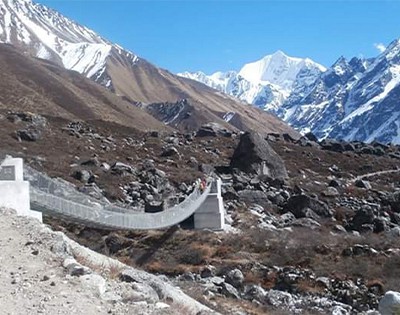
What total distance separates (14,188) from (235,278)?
9.13 metres

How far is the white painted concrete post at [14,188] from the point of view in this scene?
13641 millimetres

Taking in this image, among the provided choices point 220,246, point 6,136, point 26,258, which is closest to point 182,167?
point 6,136

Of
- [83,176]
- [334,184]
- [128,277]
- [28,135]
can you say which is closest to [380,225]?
[83,176]

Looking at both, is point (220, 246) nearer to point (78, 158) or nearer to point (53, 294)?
point (53, 294)

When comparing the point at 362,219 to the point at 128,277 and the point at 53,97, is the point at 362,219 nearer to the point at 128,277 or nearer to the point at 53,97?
the point at 128,277

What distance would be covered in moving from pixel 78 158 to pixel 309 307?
34.5 metres

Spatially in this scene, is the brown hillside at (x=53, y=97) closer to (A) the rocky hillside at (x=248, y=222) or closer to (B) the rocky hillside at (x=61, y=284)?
(A) the rocky hillside at (x=248, y=222)

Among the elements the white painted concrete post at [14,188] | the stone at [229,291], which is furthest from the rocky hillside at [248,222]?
the white painted concrete post at [14,188]

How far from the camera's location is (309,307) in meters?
19.0

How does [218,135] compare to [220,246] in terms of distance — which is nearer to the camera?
[220,246]

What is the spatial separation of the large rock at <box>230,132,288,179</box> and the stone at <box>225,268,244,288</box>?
117ft

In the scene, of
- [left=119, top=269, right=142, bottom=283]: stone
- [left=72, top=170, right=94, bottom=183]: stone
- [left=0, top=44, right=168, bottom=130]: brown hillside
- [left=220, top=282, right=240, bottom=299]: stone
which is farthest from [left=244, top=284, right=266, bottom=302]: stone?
[left=0, top=44, right=168, bottom=130]: brown hillside

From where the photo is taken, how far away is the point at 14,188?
45.2ft

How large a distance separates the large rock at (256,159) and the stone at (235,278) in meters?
35.8
